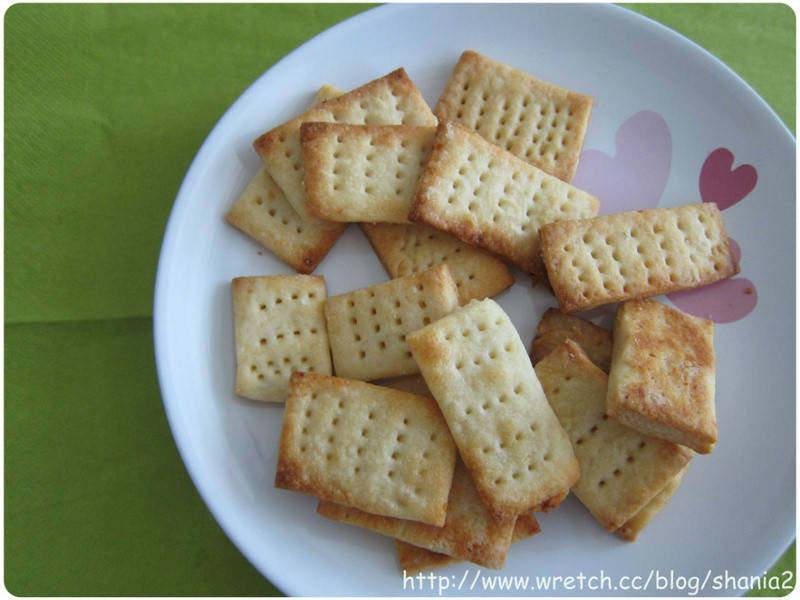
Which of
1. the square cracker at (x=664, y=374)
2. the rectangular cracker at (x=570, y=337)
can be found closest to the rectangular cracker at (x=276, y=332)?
the rectangular cracker at (x=570, y=337)

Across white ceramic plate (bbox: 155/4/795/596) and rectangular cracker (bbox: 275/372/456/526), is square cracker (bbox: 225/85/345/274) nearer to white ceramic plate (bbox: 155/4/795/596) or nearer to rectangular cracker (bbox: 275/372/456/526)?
white ceramic plate (bbox: 155/4/795/596)

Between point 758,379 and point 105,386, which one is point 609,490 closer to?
point 758,379

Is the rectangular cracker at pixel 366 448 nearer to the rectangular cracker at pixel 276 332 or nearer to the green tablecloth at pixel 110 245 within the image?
the rectangular cracker at pixel 276 332

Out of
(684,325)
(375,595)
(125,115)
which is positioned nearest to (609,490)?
(684,325)

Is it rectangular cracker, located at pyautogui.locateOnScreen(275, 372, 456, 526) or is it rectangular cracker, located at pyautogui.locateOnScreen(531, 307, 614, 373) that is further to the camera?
rectangular cracker, located at pyautogui.locateOnScreen(531, 307, 614, 373)

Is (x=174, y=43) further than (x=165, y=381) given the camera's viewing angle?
Yes

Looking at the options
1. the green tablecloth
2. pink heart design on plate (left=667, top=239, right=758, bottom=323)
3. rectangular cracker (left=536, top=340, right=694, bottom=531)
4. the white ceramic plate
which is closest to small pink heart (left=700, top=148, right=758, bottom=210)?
the white ceramic plate
